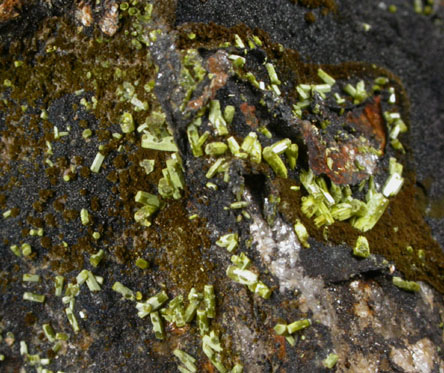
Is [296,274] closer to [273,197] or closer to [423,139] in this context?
[273,197]

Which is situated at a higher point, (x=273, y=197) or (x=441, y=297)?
(x=273, y=197)

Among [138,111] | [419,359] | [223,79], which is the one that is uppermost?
[223,79]

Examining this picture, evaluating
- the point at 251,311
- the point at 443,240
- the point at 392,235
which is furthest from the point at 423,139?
the point at 251,311

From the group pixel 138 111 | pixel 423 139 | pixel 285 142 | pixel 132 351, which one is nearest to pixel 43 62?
pixel 138 111

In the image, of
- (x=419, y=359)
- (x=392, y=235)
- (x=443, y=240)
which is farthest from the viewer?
(x=443, y=240)

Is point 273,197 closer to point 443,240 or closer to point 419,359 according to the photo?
point 419,359

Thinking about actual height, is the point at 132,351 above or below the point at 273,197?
below

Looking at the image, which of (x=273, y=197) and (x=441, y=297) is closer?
(x=273, y=197)

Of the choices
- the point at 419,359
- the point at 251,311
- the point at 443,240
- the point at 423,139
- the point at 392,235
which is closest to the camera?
the point at 251,311

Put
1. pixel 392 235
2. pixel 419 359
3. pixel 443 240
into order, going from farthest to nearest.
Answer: pixel 443 240, pixel 392 235, pixel 419 359
